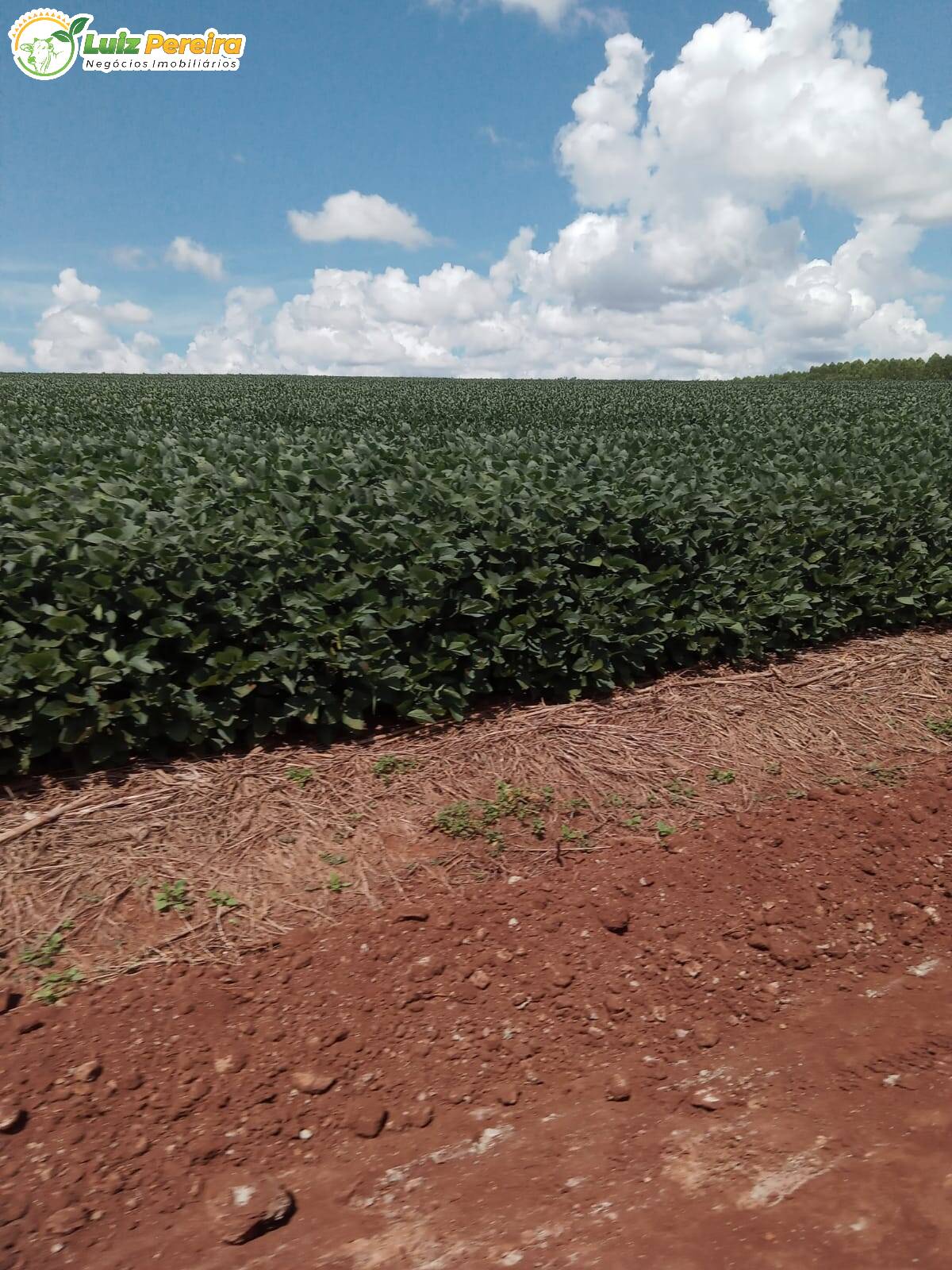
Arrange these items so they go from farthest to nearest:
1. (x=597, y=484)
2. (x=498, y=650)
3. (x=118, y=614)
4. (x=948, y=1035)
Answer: (x=597, y=484) → (x=498, y=650) → (x=118, y=614) → (x=948, y=1035)

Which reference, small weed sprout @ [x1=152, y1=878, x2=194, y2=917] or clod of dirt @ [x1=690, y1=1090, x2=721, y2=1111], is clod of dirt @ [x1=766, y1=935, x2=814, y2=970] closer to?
clod of dirt @ [x1=690, y1=1090, x2=721, y2=1111]

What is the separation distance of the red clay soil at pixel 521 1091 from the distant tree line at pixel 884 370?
77326 mm

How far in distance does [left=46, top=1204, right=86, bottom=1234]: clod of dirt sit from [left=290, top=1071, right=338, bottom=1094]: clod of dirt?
25.5 inches

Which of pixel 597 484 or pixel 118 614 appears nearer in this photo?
pixel 118 614

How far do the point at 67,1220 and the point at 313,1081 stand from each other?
0.73 meters

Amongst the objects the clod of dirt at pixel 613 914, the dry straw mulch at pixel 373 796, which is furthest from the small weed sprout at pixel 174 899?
the clod of dirt at pixel 613 914

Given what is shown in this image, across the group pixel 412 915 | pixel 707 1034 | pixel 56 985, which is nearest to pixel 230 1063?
pixel 56 985

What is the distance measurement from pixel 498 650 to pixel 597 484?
4.10ft

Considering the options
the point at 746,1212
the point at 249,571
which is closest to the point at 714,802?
the point at 746,1212

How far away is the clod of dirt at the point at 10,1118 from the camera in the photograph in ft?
8.38

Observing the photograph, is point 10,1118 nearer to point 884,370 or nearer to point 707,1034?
point 707,1034

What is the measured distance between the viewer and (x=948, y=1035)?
303cm

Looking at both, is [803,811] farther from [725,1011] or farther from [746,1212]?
[746,1212]

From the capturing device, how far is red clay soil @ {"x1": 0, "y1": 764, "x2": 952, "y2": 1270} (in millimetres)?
2312
